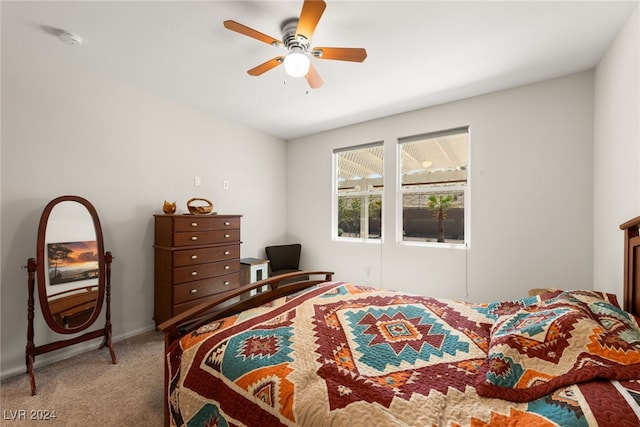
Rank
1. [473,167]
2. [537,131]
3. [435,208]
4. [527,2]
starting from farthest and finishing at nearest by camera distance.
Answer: [435,208] < [473,167] < [537,131] < [527,2]

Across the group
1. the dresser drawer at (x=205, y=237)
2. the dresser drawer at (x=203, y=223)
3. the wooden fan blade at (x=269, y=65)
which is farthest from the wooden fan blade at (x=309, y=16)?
the dresser drawer at (x=205, y=237)

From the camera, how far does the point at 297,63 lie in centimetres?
185

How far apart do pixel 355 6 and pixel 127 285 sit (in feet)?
10.4

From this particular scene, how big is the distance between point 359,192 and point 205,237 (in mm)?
2183

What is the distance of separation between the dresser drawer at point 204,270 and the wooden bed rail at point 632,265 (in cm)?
319

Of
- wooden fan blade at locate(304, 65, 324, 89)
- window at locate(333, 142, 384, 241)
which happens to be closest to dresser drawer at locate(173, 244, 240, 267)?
window at locate(333, 142, 384, 241)

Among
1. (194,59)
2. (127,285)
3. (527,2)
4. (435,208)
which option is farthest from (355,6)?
(127,285)

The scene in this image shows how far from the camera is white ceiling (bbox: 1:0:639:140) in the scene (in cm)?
175

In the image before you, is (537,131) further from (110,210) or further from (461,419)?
(110,210)

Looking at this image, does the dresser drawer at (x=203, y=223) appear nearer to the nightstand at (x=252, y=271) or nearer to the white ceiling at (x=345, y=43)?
the nightstand at (x=252, y=271)

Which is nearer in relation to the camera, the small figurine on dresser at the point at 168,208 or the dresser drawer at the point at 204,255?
the dresser drawer at the point at 204,255

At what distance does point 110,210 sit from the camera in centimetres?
264

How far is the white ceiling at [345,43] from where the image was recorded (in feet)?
5.74

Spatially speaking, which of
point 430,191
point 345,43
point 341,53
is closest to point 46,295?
point 341,53
